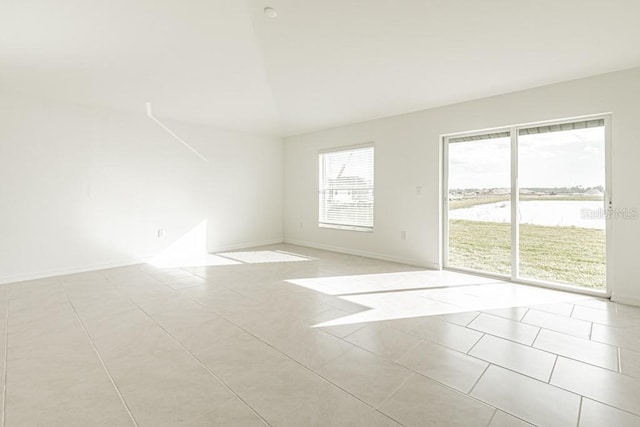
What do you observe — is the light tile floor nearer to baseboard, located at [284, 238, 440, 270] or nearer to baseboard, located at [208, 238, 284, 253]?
baseboard, located at [284, 238, 440, 270]

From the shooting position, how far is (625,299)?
119 inches

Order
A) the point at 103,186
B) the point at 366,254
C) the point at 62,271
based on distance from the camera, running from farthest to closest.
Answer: the point at 366,254, the point at 103,186, the point at 62,271

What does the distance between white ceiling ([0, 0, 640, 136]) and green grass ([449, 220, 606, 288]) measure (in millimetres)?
1727

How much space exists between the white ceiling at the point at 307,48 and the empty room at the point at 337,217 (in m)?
0.03

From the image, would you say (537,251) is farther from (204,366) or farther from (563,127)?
(204,366)

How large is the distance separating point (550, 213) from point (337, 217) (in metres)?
3.32

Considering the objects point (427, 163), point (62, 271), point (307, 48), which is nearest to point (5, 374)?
point (62, 271)

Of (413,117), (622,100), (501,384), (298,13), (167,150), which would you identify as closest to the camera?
(501,384)

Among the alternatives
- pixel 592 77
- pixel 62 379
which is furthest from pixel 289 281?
pixel 592 77

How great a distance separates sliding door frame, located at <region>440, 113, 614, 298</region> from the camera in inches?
125

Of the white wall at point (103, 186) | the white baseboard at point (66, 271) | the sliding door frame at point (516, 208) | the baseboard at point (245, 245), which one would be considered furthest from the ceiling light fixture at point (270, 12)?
the baseboard at point (245, 245)

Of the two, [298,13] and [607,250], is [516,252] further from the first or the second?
[298,13]

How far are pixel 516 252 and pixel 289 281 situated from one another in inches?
112

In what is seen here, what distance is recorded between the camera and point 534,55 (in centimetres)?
286
